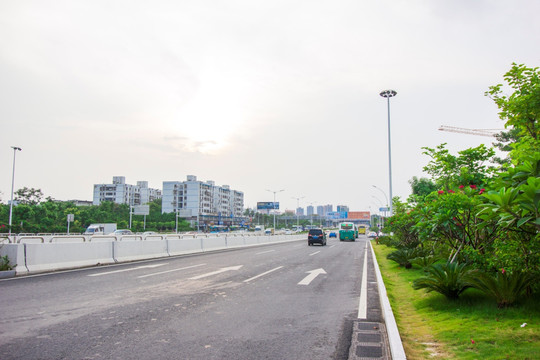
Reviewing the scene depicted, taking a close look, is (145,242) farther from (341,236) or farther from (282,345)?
(341,236)

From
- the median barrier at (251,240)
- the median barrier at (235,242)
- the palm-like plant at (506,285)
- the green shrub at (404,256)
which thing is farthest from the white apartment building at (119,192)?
the palm-like plant at (506,285)

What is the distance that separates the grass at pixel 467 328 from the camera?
14.8 ft

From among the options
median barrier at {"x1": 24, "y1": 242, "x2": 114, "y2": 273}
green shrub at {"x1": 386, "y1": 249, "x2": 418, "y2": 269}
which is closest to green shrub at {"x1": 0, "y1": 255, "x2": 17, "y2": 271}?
median barrier at {"x1": 24, "y1": 242, "x2": 114, "y2": 273}

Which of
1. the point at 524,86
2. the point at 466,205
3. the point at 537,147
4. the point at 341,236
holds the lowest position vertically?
the point at 341,236

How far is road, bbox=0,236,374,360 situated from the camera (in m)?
4.82

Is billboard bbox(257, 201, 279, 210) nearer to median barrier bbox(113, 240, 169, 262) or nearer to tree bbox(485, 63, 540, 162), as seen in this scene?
median barrier bbox(113, 240, 169, 262)

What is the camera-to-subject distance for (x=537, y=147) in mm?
5977

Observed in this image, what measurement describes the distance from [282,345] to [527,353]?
2961mm

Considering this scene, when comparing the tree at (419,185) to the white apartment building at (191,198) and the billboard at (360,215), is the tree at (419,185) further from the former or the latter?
the white apartment building at (191,198)

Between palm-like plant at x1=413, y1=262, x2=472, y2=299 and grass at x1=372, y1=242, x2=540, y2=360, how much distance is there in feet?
0.62

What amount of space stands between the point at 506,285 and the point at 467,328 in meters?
1.32

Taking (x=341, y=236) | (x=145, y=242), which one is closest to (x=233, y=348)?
(x=145, y=242)

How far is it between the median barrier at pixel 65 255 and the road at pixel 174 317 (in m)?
1.17

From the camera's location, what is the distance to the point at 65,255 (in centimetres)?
1348
